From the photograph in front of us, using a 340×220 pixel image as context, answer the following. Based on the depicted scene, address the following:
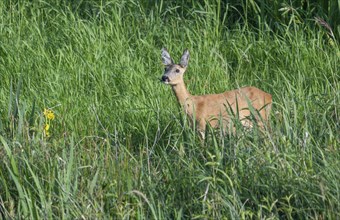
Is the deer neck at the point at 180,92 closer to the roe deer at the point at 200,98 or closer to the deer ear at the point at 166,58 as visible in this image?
the roe deer at the point at 200,98

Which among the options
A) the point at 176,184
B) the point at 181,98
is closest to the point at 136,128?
A: the point at 181,98

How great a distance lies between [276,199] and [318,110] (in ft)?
5.16

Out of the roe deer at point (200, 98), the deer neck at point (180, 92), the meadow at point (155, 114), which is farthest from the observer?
the deer neck at point (180, 92)

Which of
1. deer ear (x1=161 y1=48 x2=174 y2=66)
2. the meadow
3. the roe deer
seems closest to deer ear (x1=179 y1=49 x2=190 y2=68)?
the roe deer

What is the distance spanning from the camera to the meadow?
6117 mm

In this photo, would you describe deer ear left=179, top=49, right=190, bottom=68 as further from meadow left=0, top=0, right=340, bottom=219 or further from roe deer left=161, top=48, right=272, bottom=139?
meadow left=0, top=0, right=340, bottom=219

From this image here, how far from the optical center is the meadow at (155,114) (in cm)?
612

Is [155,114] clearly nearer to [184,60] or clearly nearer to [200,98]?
[200,98]

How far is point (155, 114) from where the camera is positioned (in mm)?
8234

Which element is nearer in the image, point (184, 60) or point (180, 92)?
point (180, 92)

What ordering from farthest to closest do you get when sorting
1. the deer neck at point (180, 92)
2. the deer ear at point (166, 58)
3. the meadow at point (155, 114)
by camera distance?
the deer ear at point (166, 58) → the deer neck at point (180, 92) → the meadow at point (155, 114)

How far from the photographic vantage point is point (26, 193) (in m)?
6.27

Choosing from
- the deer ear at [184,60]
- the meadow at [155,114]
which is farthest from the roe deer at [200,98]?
the meadow at [155,114]

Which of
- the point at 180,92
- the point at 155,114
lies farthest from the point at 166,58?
the point at 155,114
